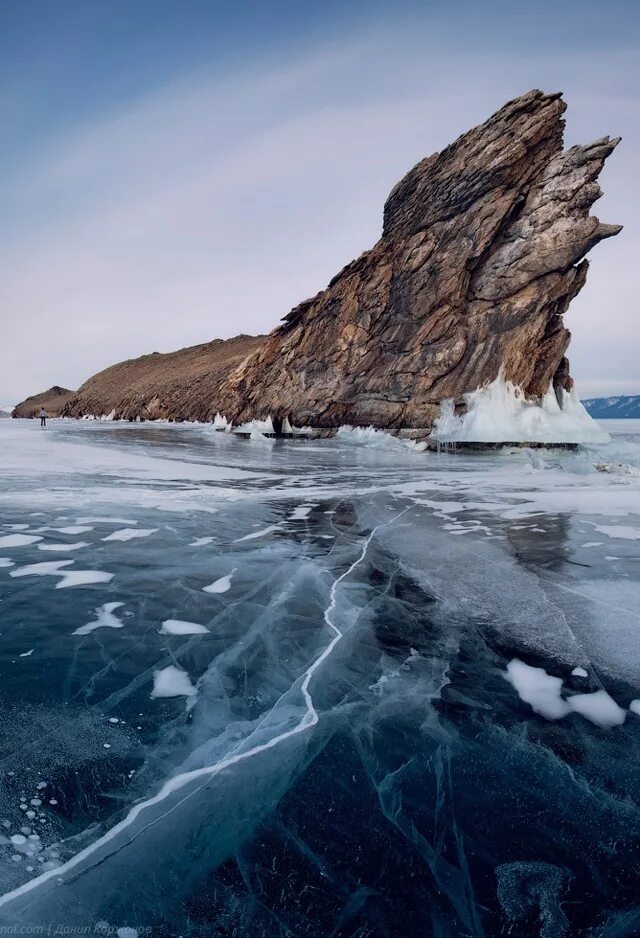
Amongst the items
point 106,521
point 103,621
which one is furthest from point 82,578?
point 106,521

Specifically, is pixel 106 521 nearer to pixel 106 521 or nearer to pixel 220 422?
pixel 106 521

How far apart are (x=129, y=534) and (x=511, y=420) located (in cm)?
2029

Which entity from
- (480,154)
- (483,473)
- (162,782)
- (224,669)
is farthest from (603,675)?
(480,154)

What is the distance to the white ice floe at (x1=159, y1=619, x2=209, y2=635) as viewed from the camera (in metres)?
3.51

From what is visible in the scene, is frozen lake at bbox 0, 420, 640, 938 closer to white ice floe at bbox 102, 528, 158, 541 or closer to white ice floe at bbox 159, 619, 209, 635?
white ice floe at bbox 159, 619, 209, 635

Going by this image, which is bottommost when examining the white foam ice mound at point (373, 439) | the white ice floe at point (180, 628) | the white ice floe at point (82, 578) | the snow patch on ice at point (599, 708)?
the snow patch on ice at point (599, 708)

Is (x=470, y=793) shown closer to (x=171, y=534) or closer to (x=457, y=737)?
(x=457, y=737)

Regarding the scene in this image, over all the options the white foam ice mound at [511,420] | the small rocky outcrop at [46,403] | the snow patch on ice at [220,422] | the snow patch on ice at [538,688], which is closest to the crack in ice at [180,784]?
the snow patch on ice at [538,688]

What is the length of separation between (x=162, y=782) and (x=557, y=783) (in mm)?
1582

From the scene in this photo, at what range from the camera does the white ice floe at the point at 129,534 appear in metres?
5.89

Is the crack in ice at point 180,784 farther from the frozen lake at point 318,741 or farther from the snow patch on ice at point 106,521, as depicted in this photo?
the snow patch on ice at point 106,521

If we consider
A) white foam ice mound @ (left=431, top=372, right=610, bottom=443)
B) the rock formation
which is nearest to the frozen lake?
white foam ice mound @ (left=431, top=372, right=610, bottom=443)

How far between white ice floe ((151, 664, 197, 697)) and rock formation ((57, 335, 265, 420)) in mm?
47629

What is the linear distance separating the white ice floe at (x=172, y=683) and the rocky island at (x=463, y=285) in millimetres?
23388
